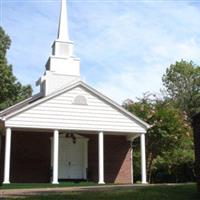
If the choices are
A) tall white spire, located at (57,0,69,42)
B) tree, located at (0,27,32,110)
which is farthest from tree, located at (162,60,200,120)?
tall white spire, located at (57,0,69,42)

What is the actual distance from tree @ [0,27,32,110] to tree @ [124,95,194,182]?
32.2 feet

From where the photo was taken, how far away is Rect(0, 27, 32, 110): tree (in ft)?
121

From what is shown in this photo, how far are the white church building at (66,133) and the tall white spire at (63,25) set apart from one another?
0.09m

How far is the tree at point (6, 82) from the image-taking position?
37.0 m

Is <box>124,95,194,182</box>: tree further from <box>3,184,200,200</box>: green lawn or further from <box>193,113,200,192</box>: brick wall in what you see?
<box>193,113,200,192</box>: brick wall

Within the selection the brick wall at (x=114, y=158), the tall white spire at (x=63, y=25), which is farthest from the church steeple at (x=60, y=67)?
the brick wall at (x=114, y=158)

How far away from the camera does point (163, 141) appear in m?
32.9

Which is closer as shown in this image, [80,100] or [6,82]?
[80,100]

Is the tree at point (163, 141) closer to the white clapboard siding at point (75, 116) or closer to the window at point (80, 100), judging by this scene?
the white clapboard siding at point (75, 116)

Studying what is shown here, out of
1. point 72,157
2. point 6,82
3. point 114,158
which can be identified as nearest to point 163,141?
point 114,158

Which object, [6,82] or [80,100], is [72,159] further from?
[6,82]

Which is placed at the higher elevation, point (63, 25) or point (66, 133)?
point (63, 25)

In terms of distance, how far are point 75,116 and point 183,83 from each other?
42425mm

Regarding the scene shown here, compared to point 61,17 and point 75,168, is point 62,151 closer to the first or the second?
point 75,168
